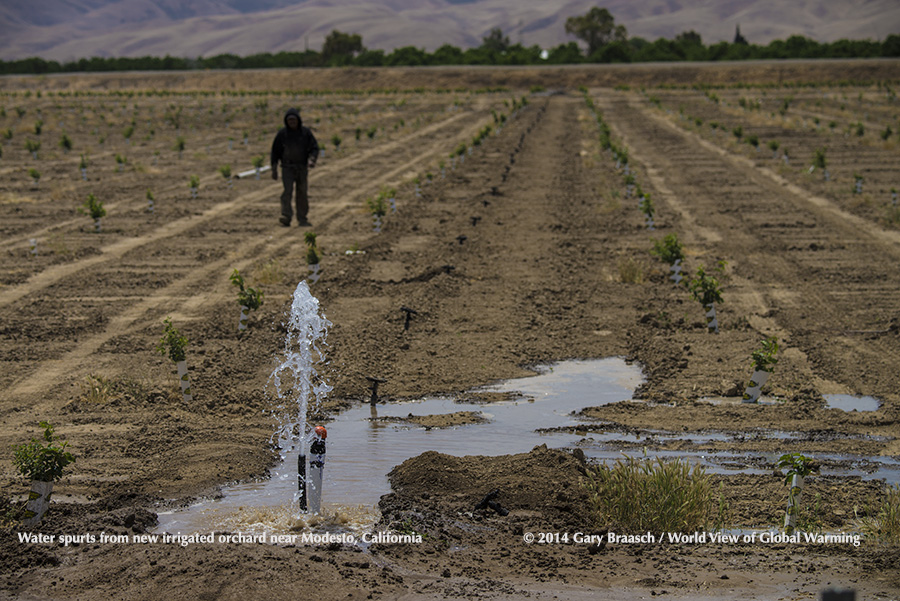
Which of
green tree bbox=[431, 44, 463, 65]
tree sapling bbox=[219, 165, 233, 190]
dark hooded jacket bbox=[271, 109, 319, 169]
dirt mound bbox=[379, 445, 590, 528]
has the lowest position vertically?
dirt mound bbox=[379, 445, 590, 528]

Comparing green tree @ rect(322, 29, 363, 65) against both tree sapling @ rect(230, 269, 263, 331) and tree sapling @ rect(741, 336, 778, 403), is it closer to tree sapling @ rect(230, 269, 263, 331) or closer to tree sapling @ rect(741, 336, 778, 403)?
tree sapling @ rect(230, 269, 263, 331)

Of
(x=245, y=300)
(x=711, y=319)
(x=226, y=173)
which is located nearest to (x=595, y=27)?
(x=226, y=173)

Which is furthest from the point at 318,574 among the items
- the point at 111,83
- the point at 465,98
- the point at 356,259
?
the point at 111,83

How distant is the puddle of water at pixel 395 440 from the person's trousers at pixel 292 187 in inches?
257

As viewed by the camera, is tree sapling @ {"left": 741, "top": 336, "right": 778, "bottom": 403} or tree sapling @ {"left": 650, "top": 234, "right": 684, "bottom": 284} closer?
tree sapling @ {"left": 741, "top": 336, "right": 778, "bottom": 403}

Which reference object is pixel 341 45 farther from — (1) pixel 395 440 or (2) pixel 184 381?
(1) pixel 395 440

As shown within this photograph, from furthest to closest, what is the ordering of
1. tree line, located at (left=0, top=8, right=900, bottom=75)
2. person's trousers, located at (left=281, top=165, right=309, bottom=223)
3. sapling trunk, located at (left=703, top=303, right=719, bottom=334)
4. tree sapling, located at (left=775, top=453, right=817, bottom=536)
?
1. tree line, located at (left=0, top=8, right=900, bottom=75)
2. person's trousers, located at (left=281, top=165, right=309, bottom=223)
3. sapling trunk, located at (left=703, top=303, right=719, bottom=334)
4. tree sapling, located at (left=775, top=453, right=817, bottom=536)

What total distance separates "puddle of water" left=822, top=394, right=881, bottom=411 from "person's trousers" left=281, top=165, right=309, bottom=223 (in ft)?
28.8

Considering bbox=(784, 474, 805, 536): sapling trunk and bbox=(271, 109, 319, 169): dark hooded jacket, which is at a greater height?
bbox=(271, 109, 319, 169): dark hooded jacket

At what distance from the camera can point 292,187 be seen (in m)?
15.8

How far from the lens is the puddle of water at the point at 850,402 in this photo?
30.3 ft

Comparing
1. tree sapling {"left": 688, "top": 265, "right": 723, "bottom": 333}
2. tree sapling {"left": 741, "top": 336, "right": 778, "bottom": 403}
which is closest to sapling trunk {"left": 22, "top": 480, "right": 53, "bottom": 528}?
tree sapling {"left": 741, "top": 336, "right": 778, "bottom": 403}

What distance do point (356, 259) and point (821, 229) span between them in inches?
363

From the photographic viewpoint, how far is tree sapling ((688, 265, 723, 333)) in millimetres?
11466
